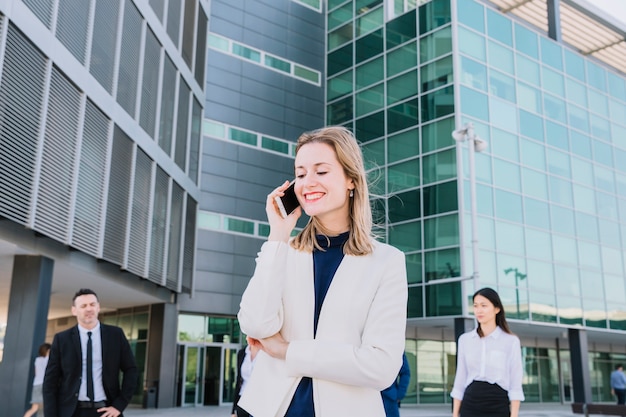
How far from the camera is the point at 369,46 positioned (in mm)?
31328

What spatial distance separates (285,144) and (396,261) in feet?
99.0

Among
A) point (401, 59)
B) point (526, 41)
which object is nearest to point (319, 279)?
point (401, 59)

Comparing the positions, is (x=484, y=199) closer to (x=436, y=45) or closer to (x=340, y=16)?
(x=436, y=45)

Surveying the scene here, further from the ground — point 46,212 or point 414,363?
point 46,212

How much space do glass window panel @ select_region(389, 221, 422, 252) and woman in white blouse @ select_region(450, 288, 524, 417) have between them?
21116 millimetres

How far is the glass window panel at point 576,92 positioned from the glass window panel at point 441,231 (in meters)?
10.6

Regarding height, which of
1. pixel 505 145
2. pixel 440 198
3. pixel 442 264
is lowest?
pixel 442 264

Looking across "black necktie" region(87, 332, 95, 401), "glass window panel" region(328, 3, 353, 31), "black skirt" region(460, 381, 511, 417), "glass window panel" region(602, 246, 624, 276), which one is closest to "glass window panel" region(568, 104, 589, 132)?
"glass window panel" region(602, 246, 624, 276)

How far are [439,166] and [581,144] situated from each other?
9.00 meters

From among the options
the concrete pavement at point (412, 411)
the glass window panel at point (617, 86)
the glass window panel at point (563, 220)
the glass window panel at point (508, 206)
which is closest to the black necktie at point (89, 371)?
the concrete pavement at point (412, 411)

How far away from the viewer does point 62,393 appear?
5.53 m

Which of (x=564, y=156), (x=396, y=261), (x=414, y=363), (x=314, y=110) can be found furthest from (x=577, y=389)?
(x=396, y=261)

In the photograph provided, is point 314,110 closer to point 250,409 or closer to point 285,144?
point 285,144

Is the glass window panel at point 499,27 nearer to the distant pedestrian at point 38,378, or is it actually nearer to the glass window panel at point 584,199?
the glass window panel at point 584,199
